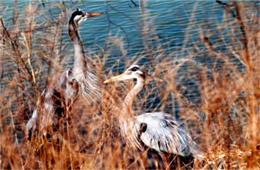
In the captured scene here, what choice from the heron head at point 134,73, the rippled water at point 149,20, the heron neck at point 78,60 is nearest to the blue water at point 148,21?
the rippled water at point 149,20

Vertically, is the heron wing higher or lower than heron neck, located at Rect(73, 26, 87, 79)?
lower

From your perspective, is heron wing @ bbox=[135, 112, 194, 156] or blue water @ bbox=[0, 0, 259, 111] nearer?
heron wing @ bbox=[135, 112, 194, 156]

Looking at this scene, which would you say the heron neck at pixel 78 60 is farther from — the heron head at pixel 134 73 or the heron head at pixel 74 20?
the heron head at pixel 134 73

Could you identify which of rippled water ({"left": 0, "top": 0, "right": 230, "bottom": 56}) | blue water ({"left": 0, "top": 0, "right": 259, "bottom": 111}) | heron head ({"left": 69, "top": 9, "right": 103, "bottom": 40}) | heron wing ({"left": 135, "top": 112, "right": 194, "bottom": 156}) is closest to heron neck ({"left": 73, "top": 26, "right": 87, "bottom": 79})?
heron head ({"left": 69, "top": 9, "right": 103, "bottom": 40})

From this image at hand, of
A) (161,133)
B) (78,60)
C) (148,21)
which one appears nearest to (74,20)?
(78,60)

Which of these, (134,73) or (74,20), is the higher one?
(74,20)

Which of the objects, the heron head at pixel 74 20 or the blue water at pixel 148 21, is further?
the blue water at pixel 148 21

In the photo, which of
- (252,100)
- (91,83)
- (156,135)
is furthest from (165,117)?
(252,100)

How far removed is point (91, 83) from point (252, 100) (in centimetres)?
399

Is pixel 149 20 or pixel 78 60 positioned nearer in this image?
pixel 78 60

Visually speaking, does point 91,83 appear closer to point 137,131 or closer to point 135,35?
point 137,131

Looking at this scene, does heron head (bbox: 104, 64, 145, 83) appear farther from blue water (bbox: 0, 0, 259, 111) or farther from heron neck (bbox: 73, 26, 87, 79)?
blue water (bbox: 0, 0, 259, 111)

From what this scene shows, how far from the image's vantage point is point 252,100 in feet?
9.68

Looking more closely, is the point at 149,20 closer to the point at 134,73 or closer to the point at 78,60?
the point at 78,60
